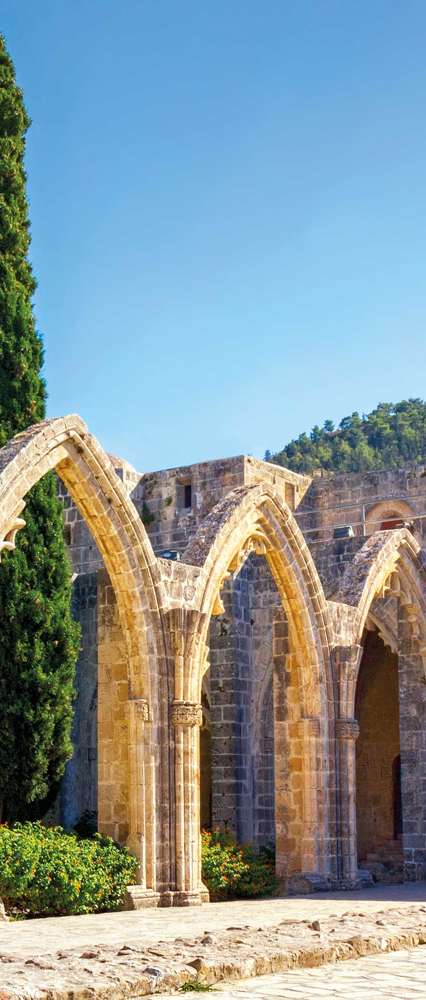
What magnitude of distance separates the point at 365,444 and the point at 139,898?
35201mm

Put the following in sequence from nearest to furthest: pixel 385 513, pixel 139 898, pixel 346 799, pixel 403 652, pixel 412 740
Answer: pixel 139 898 → pixel 346 799 → pixel 412 740 → pixel 403 652 → pixel 385 513

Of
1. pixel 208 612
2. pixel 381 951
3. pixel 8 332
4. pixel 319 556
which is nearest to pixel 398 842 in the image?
pixel 319 556

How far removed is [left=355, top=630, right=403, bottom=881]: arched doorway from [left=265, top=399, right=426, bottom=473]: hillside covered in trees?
21.0 m

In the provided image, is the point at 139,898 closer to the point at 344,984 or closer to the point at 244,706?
the point at 344,984

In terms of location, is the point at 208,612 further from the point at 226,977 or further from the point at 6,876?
the point at 226,977

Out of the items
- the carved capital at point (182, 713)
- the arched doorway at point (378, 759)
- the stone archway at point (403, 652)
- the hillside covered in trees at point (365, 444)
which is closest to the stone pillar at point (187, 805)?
the carved capital at point (182, 713)

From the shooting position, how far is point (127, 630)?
12.0m

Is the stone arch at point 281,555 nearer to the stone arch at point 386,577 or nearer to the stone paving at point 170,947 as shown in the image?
the stone arch at point 386,577

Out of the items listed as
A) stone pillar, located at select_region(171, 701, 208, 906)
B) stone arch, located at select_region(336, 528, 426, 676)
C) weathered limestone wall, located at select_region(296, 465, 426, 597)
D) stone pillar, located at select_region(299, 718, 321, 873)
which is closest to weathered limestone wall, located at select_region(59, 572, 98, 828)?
stone pillar, located at select_region(299, 718, 321, 873)

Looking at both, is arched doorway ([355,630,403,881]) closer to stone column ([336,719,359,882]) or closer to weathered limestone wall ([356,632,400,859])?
weathered limestone wall ([356,632,400,859])

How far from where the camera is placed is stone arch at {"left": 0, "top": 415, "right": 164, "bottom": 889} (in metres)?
11.6

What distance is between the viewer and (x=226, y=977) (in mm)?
6500

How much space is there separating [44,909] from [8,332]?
216 inches

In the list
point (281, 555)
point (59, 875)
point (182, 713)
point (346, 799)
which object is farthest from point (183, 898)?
point (281, 555)
